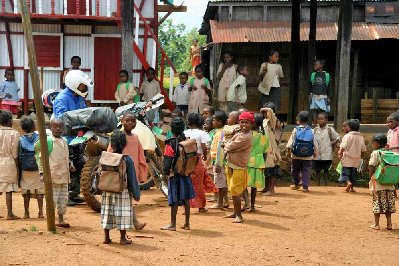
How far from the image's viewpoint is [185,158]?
7.92m

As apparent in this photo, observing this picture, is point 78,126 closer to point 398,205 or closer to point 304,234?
point 304,234

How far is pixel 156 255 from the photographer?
6570 mm

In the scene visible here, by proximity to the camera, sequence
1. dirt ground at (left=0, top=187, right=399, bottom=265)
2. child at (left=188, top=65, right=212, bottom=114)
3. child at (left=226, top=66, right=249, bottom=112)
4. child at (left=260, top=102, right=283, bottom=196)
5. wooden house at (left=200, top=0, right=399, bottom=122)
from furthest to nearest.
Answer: wooden house at (left=200, top=0, right=399, bottom=122) → child at (left=188, top=65, right=212, bottom=114) → child at (left=226, top=66, right=249, bottom=112) → child at (left=260, top=102, right=283, bottom=196) → dirt ground at (left=0, top=187, right=399, bottom=265)

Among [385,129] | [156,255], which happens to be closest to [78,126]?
[156,255]

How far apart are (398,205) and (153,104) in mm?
4334

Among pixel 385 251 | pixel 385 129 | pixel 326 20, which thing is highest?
pixel 326 20

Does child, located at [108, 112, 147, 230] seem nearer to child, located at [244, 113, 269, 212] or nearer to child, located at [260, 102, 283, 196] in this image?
child, located at [244, 113, 269, 212]

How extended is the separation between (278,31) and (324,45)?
2.15 m

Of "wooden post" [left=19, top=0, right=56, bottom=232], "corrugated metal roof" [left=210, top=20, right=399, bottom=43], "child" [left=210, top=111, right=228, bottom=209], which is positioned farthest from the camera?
"corrugated metal roof" [left=210, top=20, right=399, bottom=43]

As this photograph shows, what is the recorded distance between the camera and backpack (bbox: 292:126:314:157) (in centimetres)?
1162

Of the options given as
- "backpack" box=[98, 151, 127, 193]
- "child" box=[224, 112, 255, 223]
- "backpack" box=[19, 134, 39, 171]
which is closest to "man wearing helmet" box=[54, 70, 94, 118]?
"backpack" box=[19, 134, 39, 171]

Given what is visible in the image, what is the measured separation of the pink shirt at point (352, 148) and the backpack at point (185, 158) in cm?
463

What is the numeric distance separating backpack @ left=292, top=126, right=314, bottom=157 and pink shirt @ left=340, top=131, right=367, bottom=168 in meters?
0.61

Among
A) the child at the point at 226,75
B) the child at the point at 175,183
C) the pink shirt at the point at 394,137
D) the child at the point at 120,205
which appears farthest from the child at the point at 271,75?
the child at the point at 120,205
